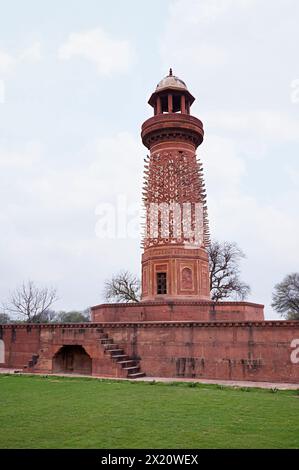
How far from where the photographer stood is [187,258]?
70.2 ft

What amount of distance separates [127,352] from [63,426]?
31.9 ft

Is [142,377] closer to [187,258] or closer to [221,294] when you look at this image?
[187,258]

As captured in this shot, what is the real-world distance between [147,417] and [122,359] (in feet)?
27.7

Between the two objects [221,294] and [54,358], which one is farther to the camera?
[221,294]

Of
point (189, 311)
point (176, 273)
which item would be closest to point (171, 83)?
point (176, 273)

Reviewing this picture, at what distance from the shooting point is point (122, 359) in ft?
53.9

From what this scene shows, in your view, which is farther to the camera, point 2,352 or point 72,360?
point 2,352

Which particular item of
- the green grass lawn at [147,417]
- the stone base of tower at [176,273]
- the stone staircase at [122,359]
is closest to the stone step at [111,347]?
the stone staircase at [122,359]

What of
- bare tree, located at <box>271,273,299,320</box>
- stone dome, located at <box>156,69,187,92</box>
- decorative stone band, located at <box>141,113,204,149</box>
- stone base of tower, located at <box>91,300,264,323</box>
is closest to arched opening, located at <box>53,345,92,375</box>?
stone base of tower, located at <box>91,300,264,323</box>

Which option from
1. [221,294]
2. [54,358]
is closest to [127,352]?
[54,358]

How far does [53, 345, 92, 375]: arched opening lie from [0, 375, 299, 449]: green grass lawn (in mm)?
5229

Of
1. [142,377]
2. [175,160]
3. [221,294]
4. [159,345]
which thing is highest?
[175,160]

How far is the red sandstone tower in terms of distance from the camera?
21.3m

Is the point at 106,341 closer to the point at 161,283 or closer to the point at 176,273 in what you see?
the point at 161,283
